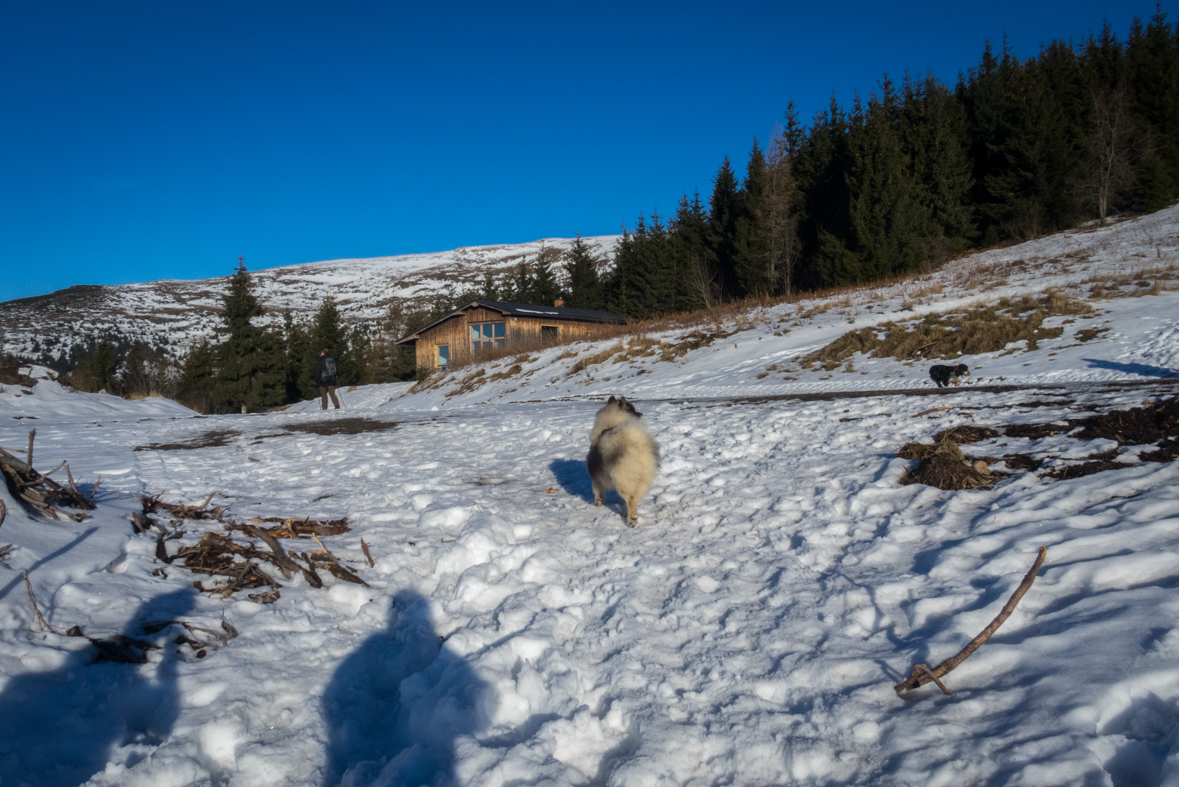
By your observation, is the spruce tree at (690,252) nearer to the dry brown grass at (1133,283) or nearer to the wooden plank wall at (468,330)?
the wooden plank wall at (468,330)

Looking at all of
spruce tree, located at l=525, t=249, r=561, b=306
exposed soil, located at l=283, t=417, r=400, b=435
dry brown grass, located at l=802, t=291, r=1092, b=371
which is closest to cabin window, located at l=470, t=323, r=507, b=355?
spruce tree, located at l=525, t=249, r=561, b=306

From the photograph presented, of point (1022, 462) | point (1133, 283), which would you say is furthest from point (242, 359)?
point (1133, 283)

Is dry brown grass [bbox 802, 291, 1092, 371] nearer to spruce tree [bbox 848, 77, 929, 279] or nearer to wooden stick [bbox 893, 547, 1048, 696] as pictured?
wooden stick [bbox 893, 547, 1048, 696]

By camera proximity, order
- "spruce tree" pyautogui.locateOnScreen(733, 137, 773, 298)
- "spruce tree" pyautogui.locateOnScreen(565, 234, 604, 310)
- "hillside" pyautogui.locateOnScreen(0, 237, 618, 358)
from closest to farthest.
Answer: "spruce tree" pyautogui.locateOnScreen(733, 137, 773, 298), "spruce tree" pyautogui.locateOnScreen(565, 234, 604, 310), "hillside" pyautogui.locateOnScreen(0, 237, 618, 358)

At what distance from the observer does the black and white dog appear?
35.1ft

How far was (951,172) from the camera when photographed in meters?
41.0

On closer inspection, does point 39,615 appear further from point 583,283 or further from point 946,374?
point 583,283

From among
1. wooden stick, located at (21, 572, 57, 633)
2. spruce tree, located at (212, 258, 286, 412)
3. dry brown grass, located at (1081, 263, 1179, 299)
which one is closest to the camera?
wooden stick, located at (21, 572, 57, 633)

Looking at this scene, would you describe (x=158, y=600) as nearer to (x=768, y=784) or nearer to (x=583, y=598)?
(x=583, y=598)

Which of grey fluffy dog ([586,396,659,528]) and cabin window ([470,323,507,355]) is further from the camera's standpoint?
cabin window ([470,323,507,355])

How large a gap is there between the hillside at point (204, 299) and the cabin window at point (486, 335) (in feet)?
173

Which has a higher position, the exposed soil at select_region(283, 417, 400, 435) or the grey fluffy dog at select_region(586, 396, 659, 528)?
the exposed soil at select_region(283, 417, 400, 435)

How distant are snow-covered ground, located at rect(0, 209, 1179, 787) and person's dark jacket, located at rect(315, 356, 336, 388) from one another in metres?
13.5

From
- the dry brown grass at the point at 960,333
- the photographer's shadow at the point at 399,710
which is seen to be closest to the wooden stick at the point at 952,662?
the photographer's shadow at the point at 399,710
